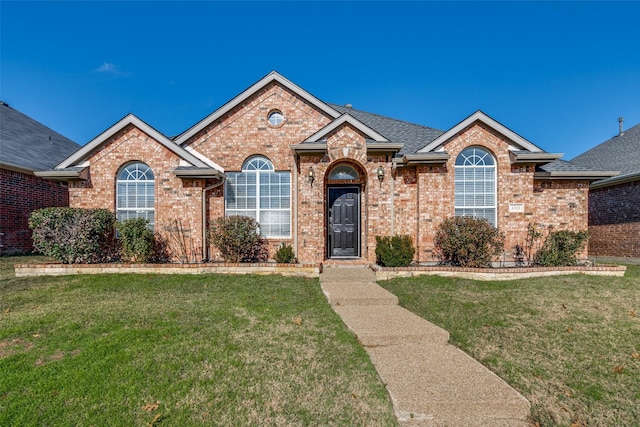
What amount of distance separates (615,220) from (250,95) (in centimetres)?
1545

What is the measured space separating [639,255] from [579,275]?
20.1ft

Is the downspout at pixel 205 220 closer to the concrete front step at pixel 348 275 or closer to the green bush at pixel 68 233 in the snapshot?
the green bush at pixel 68 233

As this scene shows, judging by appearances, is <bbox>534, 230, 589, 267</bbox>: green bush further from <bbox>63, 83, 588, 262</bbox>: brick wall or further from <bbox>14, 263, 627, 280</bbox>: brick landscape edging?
<bbox>63, 83, 588, 262</bbox>: brick wall

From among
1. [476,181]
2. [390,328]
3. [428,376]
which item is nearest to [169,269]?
[390,328]

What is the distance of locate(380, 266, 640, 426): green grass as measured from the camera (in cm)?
318

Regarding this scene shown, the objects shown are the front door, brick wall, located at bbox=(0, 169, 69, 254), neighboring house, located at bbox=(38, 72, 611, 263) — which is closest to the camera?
neighboring house, located at bbox=(38, 72, 611, 263)

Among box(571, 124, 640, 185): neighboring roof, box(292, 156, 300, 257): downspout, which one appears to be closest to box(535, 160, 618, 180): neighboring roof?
box(571, 124, 640, 185): neighboring roof

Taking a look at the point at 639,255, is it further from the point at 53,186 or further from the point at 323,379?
the point at 53,186

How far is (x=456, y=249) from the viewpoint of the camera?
28.3 ft

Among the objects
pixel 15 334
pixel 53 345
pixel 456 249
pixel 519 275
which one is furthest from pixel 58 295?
pixel 519 275

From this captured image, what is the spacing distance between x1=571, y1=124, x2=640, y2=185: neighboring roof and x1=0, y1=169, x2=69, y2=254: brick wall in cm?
2234

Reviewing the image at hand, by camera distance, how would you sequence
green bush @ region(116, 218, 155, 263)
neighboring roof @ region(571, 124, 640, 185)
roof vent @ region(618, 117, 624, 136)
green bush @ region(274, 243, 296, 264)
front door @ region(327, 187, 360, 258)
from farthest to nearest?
roof vent @ region(618, 117, 624, 136) → neighboring roof @ region(571, 124, 640, 185) → front door @ region(327, 187, 360, 258) → green bush @ region(274, 243, 296, 264) → green bush @ region(116, 218, 155, 263)

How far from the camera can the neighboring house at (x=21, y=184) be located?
11.9m

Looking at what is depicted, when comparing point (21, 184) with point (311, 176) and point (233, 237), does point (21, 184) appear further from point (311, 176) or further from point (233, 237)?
point (311, 176)
